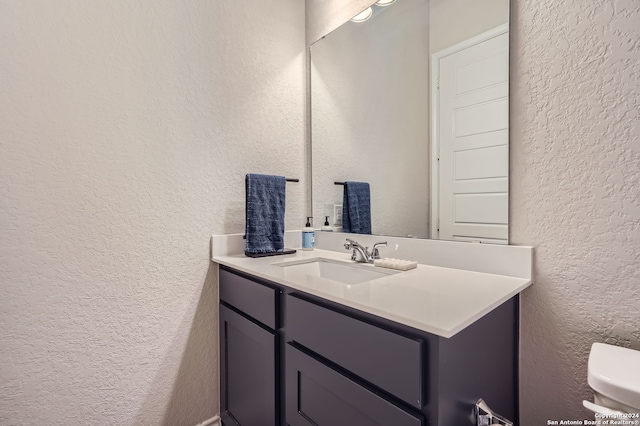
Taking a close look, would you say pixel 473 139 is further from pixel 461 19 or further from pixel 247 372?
pixel 247 372

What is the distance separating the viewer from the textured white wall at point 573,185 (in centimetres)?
83

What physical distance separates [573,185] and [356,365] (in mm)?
826

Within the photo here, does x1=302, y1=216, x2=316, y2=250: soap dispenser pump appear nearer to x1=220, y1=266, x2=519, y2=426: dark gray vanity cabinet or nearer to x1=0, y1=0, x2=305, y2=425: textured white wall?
x1=0, y1=0, x2=305, y2=425: textured white wall

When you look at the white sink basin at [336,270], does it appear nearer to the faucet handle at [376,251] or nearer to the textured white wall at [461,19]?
the faucet handle at [376,251]

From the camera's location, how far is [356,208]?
1.57 meters

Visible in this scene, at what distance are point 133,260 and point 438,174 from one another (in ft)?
4.24

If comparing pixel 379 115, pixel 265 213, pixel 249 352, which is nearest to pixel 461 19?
pixel 379 115

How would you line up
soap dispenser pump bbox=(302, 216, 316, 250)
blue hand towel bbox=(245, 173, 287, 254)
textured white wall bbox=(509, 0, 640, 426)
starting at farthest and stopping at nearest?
soap dispenser pump bbox=(302, 216, 316, 250)
blue hand towel bbox=(245, 173, 287, 254)
textured white wall bbox=(509, 0, 640, 426)

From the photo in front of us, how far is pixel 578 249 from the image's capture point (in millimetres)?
904

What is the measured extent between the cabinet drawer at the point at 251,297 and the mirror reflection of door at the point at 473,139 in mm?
698

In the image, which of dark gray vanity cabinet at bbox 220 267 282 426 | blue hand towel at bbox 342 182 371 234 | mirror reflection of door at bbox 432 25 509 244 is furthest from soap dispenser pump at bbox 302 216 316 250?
mirror reflection of door at bbox 432 25 509 244

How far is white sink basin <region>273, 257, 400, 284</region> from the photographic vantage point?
4.01 feet

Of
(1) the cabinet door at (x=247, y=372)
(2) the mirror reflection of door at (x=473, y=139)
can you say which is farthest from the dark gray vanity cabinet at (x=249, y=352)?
(2) the mirror reflection of door at (x=473, y=139)

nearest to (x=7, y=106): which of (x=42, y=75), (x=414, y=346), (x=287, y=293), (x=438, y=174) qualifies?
(x=42, y=75)
